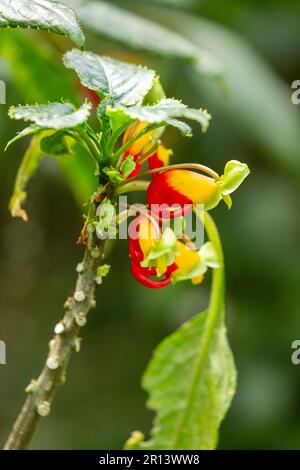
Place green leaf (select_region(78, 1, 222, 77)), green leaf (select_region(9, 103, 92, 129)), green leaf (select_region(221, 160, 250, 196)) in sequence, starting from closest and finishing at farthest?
green leaf (select_region(9, 103, 92, 129))
green leaf (select_region(221, 160, 250, 196))
green leaf (select_region(78, 1, 222, 77))

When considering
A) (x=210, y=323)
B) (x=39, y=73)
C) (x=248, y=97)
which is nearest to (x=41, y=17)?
(x=210, y=323)

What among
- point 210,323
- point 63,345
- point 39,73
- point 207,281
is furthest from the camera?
point 207,281

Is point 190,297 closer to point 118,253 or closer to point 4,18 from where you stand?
point 118,253

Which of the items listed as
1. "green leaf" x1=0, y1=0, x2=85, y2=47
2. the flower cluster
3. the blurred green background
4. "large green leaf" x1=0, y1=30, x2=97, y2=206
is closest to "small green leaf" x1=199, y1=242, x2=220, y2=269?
the flower cluster

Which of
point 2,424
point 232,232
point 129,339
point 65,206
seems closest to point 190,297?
point 232,232

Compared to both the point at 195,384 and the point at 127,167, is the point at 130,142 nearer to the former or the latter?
the point at 127,167

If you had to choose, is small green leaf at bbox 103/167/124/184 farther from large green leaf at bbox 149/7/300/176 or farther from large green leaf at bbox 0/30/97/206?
large green leaf at bbox 149/7/300/176

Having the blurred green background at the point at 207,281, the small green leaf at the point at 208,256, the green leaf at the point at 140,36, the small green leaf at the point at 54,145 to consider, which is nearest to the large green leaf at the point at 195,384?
the small green leaf at the point at 208,256
